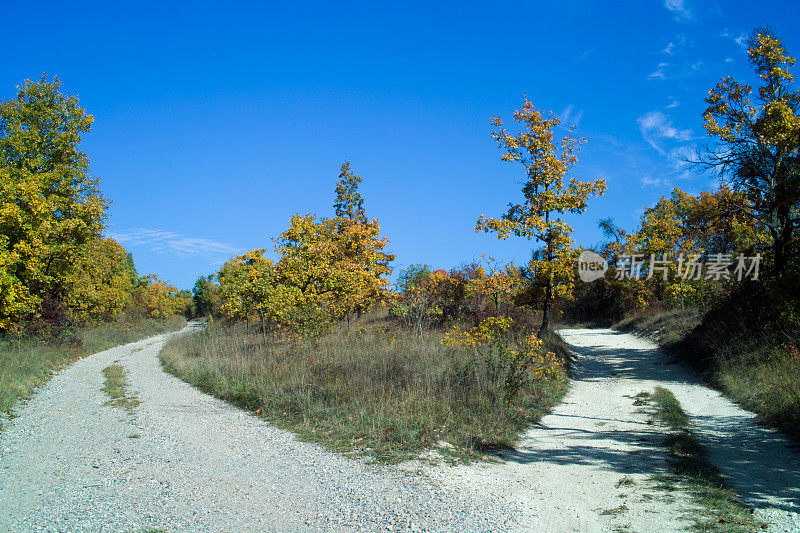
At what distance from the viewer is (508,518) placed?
4.47 m

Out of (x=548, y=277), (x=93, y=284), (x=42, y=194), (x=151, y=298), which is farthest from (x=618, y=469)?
(x=151, y=298)

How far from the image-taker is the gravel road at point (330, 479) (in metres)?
4.38

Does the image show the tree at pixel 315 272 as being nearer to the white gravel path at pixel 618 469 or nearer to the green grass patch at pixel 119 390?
the green grass patch at pixel 119 390

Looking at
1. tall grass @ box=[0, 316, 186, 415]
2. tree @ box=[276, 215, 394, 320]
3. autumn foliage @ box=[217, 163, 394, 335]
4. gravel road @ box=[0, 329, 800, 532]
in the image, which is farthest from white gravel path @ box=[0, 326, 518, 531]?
tree @ box=[276, 215, 394, 320]

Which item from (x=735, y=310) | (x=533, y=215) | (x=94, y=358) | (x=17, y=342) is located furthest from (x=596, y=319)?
A: (x=17, y=342)

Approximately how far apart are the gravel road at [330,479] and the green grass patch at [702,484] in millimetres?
156

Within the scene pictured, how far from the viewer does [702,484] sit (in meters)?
5.21

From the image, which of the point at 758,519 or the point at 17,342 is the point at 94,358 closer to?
the point at 17,342

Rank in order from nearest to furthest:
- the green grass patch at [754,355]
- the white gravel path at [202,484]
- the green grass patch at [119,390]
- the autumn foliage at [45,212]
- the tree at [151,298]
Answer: the white gravel path at [202,484], the green grass patch at [754,355], the green grass patch at [119,390], the autumn foliage at [45,212], the tree at [151,298]

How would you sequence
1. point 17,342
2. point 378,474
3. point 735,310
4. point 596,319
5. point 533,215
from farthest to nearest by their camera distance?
point 596,319
point 17,342
point 735,310
point 533,215
point 378,474

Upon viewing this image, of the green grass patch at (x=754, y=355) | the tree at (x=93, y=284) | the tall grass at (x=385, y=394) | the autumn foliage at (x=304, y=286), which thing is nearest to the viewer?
the tall grass at (x=385, y=394)

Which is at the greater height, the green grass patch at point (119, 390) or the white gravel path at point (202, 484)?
the white gravel path at point (202, 484)

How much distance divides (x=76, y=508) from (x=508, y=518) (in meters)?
4.30

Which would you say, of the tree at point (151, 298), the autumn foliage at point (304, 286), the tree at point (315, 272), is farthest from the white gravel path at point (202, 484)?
the tree at point (151, 298)
